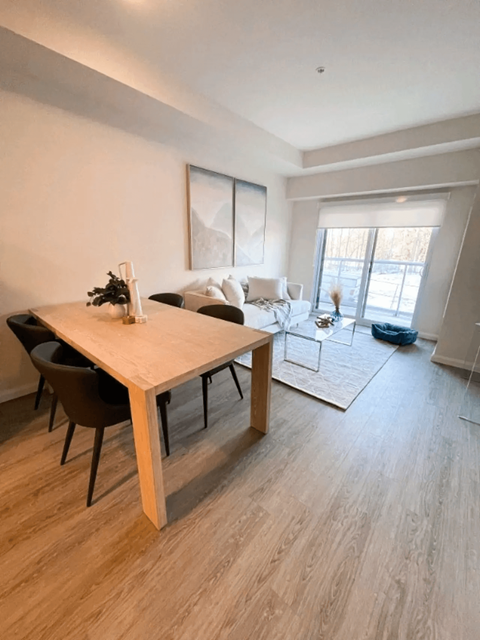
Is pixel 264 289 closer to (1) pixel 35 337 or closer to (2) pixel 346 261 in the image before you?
(2) pixel 346 261

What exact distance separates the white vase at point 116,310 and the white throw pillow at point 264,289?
7.58ft

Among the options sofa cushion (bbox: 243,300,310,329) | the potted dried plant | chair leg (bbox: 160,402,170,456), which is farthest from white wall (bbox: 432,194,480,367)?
the potted dried plant

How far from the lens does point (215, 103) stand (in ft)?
8.68

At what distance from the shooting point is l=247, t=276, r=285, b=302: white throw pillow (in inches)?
158

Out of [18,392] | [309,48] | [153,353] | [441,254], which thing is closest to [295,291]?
[441,254]

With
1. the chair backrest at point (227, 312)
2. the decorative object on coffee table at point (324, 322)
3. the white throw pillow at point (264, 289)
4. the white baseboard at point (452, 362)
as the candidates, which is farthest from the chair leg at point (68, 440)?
the white baseboard at point (452, 362)

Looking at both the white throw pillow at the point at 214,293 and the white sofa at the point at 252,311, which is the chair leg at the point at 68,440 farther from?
the white throw pillow at the point at 214,293

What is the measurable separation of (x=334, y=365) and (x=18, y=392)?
123 inches

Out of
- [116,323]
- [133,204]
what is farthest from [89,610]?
[133,204]

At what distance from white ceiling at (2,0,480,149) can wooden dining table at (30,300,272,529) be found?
1.93 meters

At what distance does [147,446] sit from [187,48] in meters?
2.68

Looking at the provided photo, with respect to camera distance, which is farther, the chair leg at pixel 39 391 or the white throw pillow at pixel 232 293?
the white throw pillow at pixel 232 293

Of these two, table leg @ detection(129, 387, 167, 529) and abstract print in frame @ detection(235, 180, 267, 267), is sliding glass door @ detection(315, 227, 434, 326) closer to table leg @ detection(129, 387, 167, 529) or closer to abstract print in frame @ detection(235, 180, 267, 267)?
abstract print in frame @ detection(235, 180, 267, 267)

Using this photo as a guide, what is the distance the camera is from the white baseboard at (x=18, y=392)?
2254mm
